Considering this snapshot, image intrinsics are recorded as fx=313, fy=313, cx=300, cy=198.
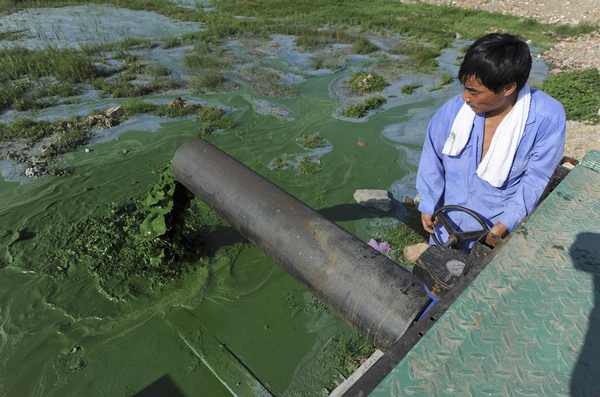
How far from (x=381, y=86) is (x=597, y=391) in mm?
7673

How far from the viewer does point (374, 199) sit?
4.41m

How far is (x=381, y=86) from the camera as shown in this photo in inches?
300

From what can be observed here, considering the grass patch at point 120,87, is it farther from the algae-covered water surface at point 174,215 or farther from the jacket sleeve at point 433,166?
the jacket sleeve at point 433,166

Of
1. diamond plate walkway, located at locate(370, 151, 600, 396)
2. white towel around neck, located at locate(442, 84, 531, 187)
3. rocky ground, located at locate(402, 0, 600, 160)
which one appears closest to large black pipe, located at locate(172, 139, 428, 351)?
diamond plate walkway, located at locate(370, 151, 600, 396)

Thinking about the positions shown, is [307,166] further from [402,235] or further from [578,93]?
[578,93]

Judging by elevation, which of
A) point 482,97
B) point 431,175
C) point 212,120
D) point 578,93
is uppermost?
point 482,97

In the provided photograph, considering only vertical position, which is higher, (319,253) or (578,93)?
(319,253)

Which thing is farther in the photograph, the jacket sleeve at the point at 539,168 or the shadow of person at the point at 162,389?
the shadow of person at the point at 162,389

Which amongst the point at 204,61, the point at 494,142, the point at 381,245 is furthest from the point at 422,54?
the point at 494,142

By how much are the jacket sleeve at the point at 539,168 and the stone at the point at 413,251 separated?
1916mm

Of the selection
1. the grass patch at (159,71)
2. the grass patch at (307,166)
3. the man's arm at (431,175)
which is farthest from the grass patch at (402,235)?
the grass patch at (159,71)

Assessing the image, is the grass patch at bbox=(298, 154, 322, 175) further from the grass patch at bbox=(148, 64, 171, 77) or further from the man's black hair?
the grass patch at bbox=(148, 64, 171, 77)

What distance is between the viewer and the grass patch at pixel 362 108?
6.50 m

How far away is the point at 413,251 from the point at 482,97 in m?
2.40
